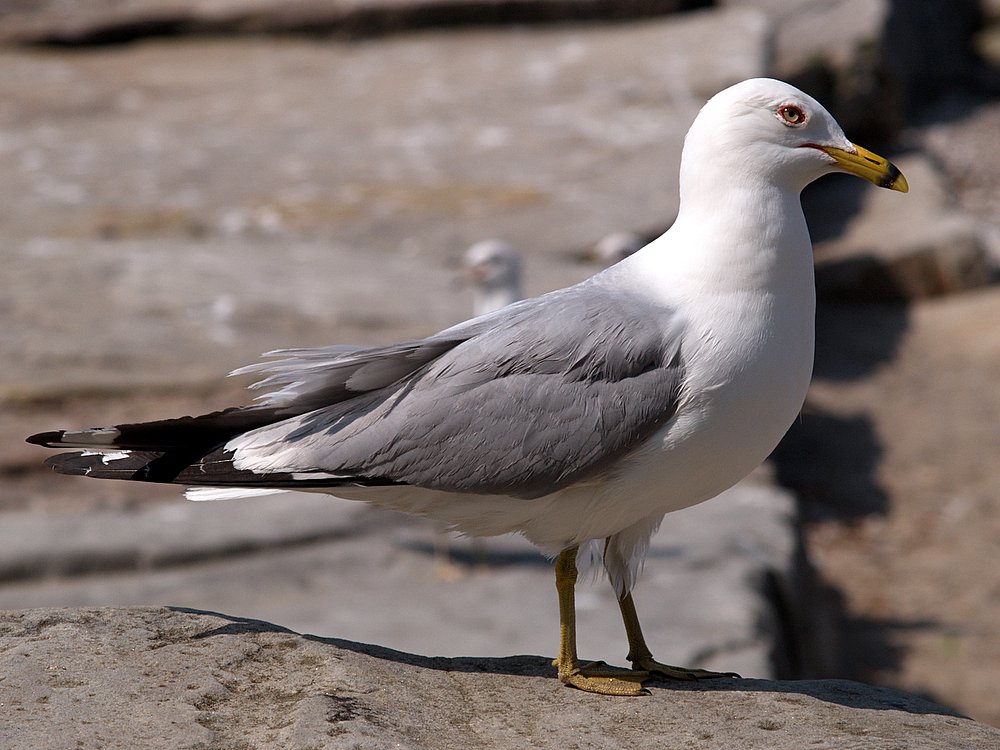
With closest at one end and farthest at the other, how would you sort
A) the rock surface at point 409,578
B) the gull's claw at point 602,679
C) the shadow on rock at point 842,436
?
the gull's claw at point 602,679 < the rock surface at point 409,578 < the shadow on rock at point 842,436

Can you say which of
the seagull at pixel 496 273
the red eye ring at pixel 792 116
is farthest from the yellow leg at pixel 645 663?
the seagull at pixel 496 273

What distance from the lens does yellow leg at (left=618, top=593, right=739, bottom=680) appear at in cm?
334

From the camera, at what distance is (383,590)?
5.77m

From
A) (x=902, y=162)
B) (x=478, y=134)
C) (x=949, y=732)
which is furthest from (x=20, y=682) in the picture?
(x=902, y=162)

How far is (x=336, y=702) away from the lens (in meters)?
2.80

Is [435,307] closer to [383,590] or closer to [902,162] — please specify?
[383,590]

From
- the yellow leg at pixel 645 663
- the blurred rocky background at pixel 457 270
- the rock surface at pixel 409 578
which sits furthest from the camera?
the blurred rocky background at pixel 457 270

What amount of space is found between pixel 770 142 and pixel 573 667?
4.44 feet

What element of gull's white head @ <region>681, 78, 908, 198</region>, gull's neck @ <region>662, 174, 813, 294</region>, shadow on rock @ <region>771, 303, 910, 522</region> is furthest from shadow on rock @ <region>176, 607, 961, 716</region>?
shadow on rock @ <region>771, 303, 910, 522</region>

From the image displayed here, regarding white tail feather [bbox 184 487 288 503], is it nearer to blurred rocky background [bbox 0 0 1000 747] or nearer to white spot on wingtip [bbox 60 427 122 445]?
white spot on wingtip [bbox 60 427 122 445]

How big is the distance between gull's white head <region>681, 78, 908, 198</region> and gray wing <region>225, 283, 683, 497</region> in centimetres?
40

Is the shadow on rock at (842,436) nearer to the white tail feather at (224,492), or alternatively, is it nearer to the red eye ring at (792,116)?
the red eye ring at (792,116)

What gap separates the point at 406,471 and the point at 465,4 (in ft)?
37.2

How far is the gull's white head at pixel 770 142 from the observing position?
3145 millimetres
